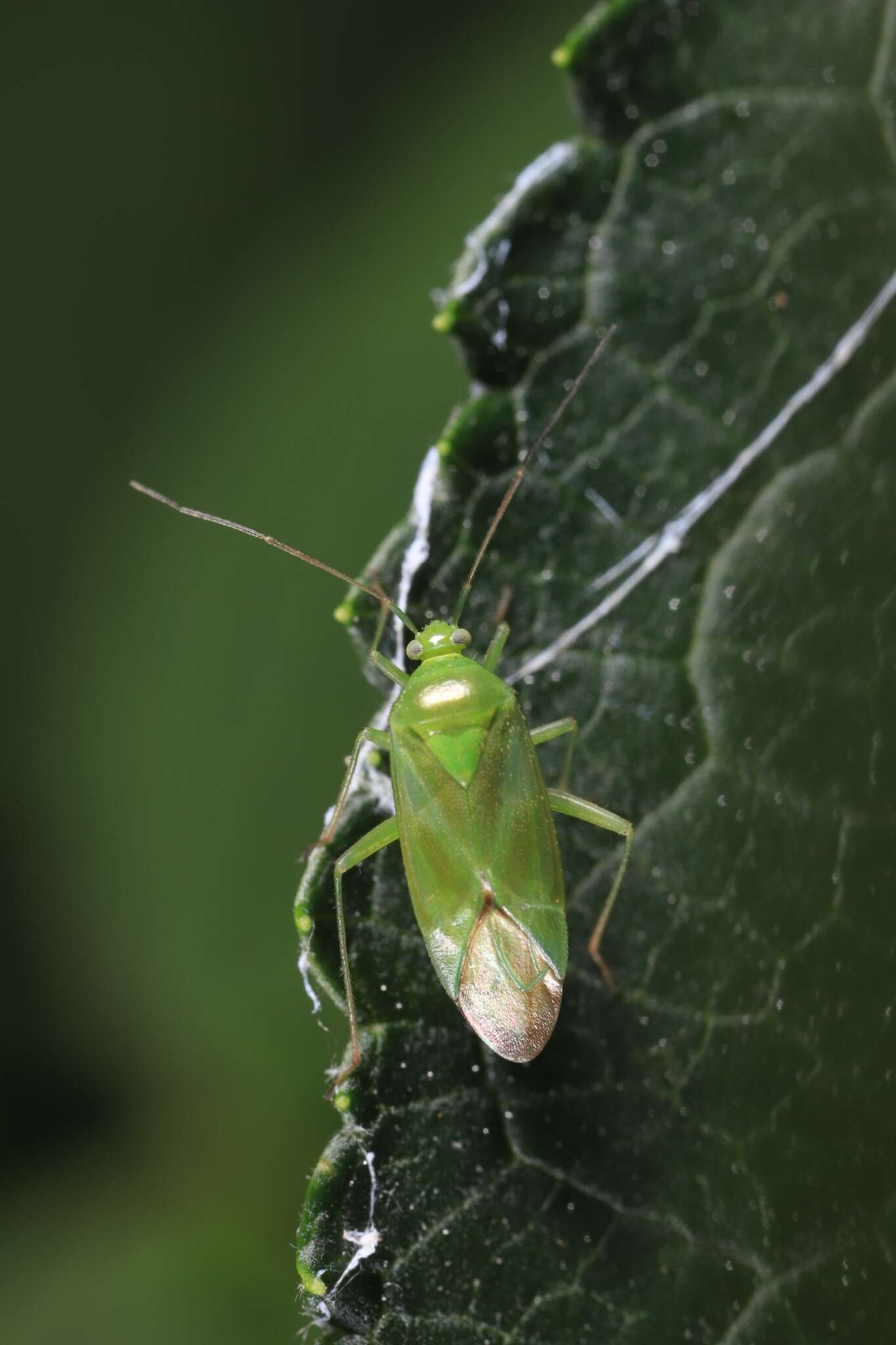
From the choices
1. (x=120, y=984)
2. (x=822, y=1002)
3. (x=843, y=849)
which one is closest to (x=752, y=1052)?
(x=822, y=1002)

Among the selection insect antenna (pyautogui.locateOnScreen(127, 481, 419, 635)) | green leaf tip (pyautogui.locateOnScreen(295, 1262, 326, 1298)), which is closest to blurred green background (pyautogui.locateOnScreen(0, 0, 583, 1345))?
insect antenna (pyautogui.locateOnScreen(127, 481, 419, 635))

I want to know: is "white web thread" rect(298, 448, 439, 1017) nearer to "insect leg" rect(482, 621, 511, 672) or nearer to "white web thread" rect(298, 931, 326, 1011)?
"white web thread" rect(298, 931, 326, 1011)

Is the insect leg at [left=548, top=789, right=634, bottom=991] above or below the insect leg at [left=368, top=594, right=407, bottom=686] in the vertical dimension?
below

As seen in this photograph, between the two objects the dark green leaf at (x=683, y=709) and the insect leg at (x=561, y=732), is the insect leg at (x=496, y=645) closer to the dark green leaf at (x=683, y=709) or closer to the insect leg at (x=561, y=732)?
the dark green leaf at (x=683, y=709)

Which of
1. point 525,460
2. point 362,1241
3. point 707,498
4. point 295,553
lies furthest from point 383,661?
point 362,1241

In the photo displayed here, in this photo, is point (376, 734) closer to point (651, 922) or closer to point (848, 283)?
point (651, 922)

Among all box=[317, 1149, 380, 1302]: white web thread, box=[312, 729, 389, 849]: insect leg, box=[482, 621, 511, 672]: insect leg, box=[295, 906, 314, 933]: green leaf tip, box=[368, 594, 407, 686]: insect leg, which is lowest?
box=[317, 1149, 380, 1302]: white web thread

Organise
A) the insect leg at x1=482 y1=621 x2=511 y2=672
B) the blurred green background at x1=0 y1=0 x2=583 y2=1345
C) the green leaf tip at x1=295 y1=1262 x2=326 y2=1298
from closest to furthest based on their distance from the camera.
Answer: the green leaf tip at x1=295 y1=1262 x2=326 y2=1298 → the insect leg at x1=482 y1=621 x2=511 y2=672 → the blurred green background at x1=0 y1=0 x2=583 y2=1345
